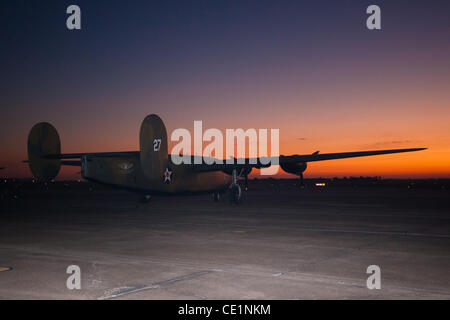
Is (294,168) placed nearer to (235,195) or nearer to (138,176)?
(235,195)

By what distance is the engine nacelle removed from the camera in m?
35.6

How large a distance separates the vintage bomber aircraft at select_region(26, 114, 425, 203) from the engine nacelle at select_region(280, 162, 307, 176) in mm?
2964

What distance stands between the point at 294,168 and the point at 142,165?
51.9 ft

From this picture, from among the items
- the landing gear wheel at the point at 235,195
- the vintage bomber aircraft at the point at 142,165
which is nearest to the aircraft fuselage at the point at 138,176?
the vintage bomber aircraft at the point at 142,165

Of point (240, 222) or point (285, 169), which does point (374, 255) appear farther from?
point (285, 169)

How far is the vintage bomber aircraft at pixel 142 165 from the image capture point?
2448 centimetres

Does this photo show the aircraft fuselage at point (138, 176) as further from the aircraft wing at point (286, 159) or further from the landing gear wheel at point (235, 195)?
the landing gear wheel at point (235, 195)

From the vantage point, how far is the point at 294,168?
36469 mm

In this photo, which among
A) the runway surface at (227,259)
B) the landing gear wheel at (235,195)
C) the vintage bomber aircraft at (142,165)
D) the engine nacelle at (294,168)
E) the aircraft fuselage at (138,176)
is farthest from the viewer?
the engine nacelle at (294,168)

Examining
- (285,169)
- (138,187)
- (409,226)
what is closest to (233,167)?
(285,169)

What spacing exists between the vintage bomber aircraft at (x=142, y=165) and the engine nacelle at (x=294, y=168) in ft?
9.72

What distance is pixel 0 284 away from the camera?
8.35m

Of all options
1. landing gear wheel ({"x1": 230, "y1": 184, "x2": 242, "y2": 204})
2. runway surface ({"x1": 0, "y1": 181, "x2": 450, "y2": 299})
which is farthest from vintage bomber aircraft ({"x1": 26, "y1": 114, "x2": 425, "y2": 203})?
runway surface ({"x1": 0, "y1": 181, "x2": 450, "y2": 299})
